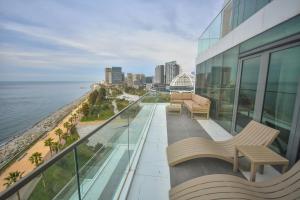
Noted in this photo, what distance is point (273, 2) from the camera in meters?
3.33

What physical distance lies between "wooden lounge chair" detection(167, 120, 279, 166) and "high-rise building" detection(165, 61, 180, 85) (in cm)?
5770

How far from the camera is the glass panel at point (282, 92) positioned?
293 centimetres

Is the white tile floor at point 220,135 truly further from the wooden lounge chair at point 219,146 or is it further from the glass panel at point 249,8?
the glass panel at point 249,8

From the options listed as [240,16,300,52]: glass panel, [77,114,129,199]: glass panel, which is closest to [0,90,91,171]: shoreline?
[77,114,129,199]: glass panel

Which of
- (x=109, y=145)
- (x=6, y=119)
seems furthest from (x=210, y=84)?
(x=6, y=119)

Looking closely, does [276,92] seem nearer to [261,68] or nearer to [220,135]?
[261,68]

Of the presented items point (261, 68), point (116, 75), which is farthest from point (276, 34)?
point (116, 75)

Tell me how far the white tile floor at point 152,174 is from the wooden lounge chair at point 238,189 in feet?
1.24

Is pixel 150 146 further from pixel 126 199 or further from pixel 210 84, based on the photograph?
pixel 210 84

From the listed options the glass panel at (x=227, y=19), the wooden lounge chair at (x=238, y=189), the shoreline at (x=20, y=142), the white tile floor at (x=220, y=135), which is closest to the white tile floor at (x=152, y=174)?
the wooden lounge chair at (x=238, y=189)

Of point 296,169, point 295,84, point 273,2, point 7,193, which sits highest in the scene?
point 273,2

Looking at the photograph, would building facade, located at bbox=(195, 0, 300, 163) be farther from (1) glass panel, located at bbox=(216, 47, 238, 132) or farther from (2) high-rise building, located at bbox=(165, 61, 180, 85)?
(2) high-rise building, located at bbox=(165, 61, 180, 85)

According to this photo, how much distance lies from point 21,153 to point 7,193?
3210cm

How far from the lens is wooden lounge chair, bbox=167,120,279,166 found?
118 inches
